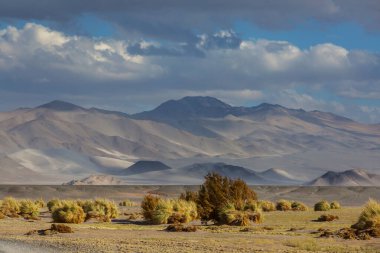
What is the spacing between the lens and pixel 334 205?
62.9 meters

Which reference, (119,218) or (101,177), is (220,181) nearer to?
(119,218)

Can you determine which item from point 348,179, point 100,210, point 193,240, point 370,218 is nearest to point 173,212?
point 100,210

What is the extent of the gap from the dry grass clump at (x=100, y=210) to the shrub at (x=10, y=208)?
167 inches

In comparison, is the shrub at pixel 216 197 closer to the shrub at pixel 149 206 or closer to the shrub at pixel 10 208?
the shrub at pixel 149 206

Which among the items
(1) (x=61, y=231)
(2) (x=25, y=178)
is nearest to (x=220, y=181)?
(1) (x=61, y=231)

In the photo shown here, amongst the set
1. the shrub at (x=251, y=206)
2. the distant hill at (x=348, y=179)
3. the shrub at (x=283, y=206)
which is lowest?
the shrub at (x=251, y=206)

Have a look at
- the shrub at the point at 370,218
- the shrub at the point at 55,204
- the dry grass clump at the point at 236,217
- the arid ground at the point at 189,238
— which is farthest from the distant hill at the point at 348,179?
the shrub at the point at 370,218

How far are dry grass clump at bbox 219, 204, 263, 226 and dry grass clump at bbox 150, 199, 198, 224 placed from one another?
2.46 meters

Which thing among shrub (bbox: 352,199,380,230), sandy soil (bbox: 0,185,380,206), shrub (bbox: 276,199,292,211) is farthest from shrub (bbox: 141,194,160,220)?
sandy soil (bbox: 0,185,380,206)

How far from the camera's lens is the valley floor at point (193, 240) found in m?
27.7

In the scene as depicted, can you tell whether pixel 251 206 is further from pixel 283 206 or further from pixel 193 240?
pixel 193 240

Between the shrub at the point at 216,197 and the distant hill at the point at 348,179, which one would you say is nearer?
the shrub at the point at 216,197

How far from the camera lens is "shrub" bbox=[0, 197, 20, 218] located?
164 feet

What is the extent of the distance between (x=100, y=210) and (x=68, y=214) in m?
5.81
